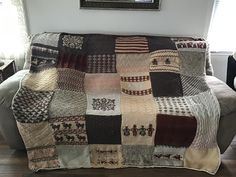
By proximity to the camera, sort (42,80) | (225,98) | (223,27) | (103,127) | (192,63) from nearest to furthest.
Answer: (103,127) → (225,98) → (42,80) → (192,63) → (223,27)

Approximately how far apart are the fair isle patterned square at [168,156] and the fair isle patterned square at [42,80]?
944 millimetres

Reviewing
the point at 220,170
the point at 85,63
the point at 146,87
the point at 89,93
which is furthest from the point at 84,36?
the point at 220,170

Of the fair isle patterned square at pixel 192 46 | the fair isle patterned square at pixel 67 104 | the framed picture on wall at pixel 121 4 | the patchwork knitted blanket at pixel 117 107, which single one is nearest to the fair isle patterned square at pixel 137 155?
the patchwork knitted blanket at pixel 117 107

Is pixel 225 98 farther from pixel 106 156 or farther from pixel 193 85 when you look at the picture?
pixel 106 156

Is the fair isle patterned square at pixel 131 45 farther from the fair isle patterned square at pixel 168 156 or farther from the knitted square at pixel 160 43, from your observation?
the fair isle patterned square at pixel 168 156

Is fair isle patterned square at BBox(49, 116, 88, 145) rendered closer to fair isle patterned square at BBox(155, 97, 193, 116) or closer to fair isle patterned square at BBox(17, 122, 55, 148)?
fair isle patterned square at BBox(17, 122, 55, 148)

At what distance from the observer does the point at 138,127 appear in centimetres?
170

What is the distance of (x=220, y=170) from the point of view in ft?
6.12

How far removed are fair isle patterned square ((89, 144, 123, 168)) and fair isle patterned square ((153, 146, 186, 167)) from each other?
0.90 feet

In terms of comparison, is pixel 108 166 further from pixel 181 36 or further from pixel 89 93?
pixel 181 36

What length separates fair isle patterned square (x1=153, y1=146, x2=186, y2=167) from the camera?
177cm

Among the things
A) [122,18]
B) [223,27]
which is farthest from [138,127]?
[223,27]

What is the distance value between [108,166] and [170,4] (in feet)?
5.15

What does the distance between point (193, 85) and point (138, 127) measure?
2.15ft
